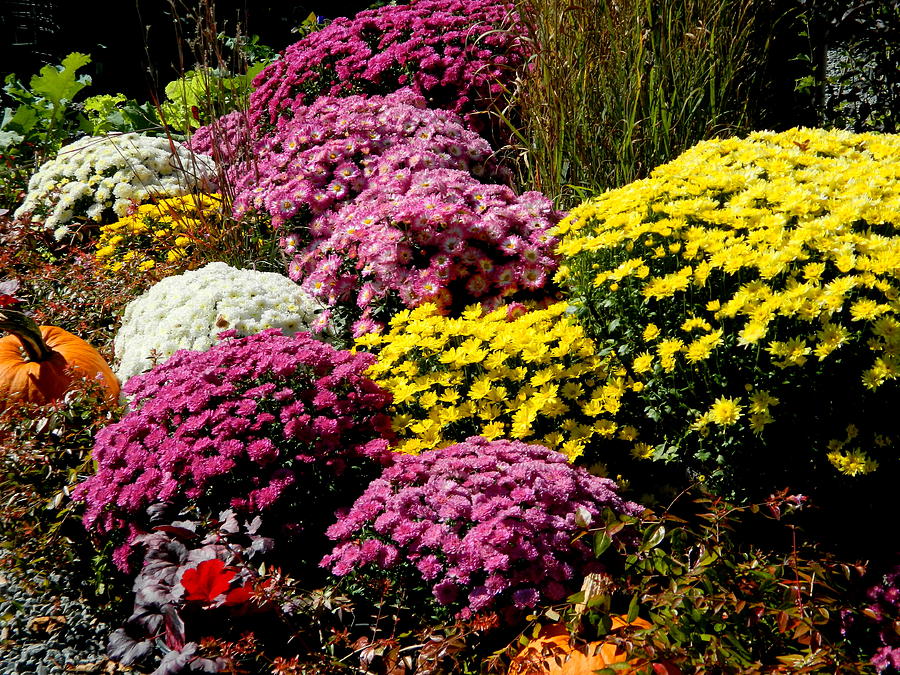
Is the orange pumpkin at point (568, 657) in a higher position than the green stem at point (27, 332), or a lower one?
lower

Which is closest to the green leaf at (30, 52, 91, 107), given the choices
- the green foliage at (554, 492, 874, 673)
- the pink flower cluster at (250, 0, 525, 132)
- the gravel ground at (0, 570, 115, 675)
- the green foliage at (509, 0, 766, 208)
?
the pink flower cluster at (250, 0, 525, 132)

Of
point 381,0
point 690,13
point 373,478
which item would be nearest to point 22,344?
point 373,478

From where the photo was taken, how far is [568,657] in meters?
1.97

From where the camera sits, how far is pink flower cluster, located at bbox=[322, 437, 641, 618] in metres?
2.08

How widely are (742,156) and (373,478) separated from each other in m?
2.01

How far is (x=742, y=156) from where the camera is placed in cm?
326

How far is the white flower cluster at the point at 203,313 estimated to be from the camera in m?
3.51

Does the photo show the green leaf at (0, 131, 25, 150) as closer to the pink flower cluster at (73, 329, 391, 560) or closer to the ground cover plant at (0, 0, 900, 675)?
the ground cover plant at (0, 0, 900, 675)

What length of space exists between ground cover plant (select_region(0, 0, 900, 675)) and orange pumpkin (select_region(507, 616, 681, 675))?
1 centimetres

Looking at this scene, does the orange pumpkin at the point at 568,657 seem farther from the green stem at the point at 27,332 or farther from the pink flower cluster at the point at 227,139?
the pink flower cluster at the point at 227,139

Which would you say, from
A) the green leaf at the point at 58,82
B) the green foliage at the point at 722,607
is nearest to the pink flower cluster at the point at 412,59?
the green leaf at the point at 58,82

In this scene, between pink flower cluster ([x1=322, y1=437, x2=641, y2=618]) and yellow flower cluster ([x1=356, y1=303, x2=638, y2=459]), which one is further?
yellow flower cluster ([x1=356, y1=303, x2=638, y2=459])

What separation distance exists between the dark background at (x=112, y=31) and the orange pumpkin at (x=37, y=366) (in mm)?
6923

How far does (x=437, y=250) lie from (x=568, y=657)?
209cm
